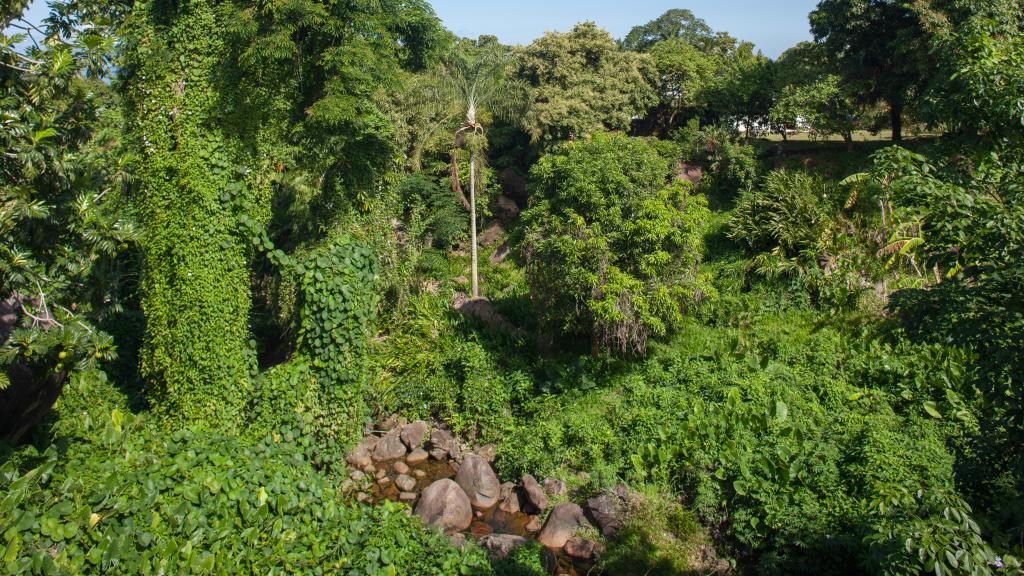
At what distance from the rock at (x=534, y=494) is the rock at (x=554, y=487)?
98 mm

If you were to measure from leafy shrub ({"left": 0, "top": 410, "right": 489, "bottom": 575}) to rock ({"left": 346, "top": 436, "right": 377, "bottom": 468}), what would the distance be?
320 centimetres

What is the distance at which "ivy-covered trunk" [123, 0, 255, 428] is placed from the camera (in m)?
7.98

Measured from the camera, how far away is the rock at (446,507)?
876 cm

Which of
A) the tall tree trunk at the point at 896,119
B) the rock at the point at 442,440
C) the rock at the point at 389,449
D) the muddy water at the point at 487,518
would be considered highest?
the tall tree trunk at the point at 896,119

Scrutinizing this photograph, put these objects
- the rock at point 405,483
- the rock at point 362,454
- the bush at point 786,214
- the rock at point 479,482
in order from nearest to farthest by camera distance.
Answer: the rock at point 479,482
the rock at point 405,483
the rock at point 362,454
the bush at point 786,214

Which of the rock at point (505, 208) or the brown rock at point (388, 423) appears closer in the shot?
the brown rock at point (388, 423)

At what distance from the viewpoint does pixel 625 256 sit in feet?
36.4

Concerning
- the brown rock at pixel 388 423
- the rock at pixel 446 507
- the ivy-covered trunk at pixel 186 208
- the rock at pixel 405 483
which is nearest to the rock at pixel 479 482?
the rock at pixel 446 507

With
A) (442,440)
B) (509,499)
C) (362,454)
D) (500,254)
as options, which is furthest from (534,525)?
(500,254)

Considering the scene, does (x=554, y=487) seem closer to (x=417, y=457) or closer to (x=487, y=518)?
(x=487, y=518)

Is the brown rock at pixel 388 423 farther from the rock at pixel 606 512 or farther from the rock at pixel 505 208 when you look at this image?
the rock at pixel 505 208

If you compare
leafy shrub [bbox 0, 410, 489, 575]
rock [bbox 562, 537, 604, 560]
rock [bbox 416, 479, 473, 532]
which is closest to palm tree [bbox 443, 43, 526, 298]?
rock [bbox 416, 479, 473, 532]

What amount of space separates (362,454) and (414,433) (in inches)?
37.5

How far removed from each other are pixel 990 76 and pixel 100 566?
7.44 meters
